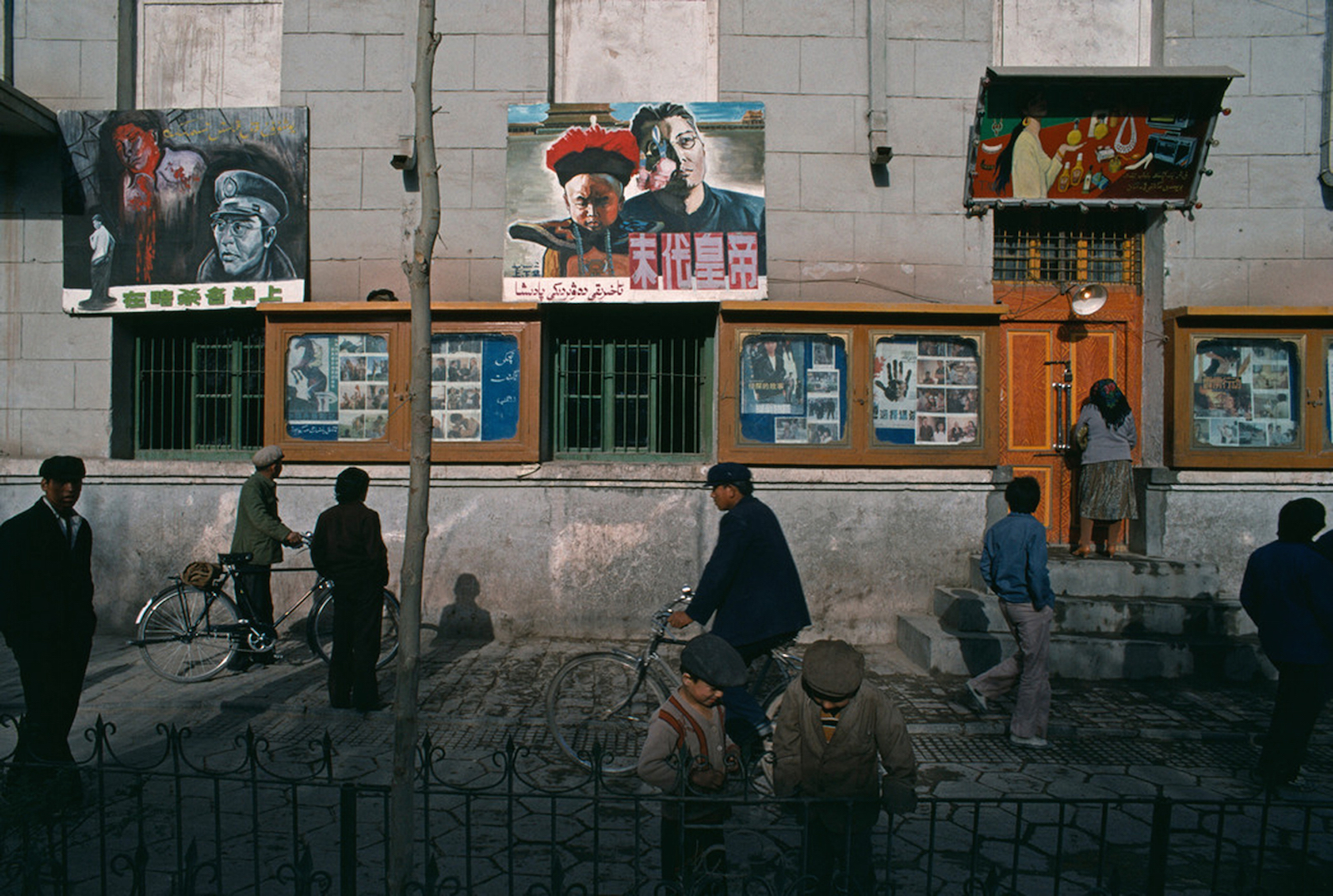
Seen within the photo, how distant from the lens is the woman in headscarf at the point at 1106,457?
7801 millimetres

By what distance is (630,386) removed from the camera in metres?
8.49

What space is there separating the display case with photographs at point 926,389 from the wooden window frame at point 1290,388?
6.14ft

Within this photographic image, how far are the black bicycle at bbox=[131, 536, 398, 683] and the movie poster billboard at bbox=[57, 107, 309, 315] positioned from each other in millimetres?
3013

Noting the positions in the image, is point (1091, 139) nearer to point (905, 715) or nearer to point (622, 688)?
point (905, 715)

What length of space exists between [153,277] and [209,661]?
3981mm

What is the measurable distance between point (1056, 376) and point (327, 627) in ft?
24.1

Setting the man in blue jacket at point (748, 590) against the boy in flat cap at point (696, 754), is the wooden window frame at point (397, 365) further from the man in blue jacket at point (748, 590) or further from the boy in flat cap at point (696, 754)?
the boy in flat cap at point (696, 754)

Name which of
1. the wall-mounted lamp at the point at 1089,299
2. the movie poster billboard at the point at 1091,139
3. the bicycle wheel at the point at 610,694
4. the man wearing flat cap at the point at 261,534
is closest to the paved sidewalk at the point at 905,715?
the bicycle wheel at the point at 610,694

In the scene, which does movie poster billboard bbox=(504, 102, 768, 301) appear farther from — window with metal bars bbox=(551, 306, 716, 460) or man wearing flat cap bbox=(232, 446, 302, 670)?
man wearing flat cap bbox=(232, 446, 302, 670)

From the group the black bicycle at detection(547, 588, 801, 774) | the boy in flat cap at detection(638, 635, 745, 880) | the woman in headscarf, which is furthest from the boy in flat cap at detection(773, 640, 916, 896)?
the woman in headscarf

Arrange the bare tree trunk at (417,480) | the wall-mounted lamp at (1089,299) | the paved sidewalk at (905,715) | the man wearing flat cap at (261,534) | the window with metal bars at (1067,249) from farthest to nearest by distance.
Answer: the window with metal bars at (1067,249), the wall-mounted lamp at (1089,299), the man wearing flat cap at (261,534), the paved sidewalk at (905,715), the bare tree trunk at (417,480)

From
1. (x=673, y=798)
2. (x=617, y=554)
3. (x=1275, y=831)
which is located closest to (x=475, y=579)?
(x=617, y=554)

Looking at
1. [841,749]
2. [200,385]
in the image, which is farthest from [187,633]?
[841,749]

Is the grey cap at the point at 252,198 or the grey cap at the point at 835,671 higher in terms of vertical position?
the grey cap at the point at 252,198
